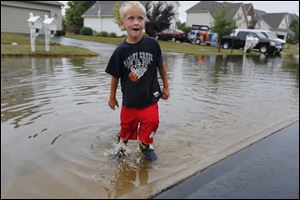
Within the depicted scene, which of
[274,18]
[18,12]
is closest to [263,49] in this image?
[18,12]

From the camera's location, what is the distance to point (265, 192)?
3.51 m

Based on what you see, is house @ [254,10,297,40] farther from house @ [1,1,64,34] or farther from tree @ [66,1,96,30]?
house @ [1,1,64,34]

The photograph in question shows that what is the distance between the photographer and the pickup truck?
30344mm

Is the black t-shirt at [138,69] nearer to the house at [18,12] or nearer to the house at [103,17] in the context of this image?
the house at [18,12]

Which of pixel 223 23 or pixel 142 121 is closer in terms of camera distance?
pixel 142 121

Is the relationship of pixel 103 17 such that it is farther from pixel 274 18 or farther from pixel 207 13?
pixel 274 18

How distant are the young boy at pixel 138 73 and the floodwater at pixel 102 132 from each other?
43cm

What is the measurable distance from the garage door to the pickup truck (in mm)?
17977

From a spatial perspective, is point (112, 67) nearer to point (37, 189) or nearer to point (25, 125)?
point (37, 189)

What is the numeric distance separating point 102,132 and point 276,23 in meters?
75.4

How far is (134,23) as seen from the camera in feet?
12.7

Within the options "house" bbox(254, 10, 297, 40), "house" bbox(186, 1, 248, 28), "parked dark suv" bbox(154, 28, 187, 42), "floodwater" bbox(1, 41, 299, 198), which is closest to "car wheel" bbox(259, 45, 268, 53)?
"parked dark suv" bbox(154, 28, 187, 42)

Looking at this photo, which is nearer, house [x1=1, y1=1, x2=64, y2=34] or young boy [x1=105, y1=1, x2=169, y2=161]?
young boy [x1=105, y1=1, x2=169, y2=161]

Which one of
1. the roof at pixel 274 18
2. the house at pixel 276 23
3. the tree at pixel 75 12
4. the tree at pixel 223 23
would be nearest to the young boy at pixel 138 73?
the tree at pixel 223 23
